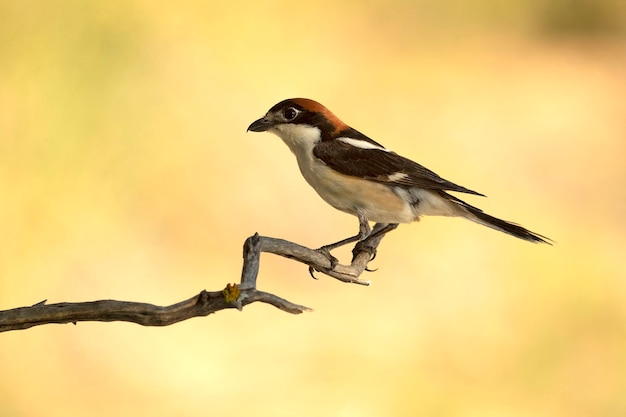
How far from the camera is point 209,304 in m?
2.80

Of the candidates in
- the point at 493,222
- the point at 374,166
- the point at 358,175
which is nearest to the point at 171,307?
the point at 358,175

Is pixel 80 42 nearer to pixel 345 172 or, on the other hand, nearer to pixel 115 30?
pixel 115 30

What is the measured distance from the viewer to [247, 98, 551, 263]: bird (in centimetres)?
411

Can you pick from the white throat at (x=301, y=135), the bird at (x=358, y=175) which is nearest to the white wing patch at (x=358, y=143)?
the bird at (x=358, y=175)

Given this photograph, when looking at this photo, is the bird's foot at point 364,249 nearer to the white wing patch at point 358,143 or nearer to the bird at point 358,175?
the bird at point 358,175

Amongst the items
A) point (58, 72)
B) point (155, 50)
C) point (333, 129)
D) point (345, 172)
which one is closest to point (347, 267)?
point (345, 172)

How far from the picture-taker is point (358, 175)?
163 inches

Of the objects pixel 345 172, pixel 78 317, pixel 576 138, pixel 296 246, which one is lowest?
pixel 78 317

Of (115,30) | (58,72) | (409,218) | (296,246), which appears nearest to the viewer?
(296,246)

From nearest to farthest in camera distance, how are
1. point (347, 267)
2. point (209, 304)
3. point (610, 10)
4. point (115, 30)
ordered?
point (209, 304) < point (347, 267) < point (115, 30) < point (610, 10)

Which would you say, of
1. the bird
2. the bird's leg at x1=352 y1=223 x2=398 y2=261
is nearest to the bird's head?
the bird

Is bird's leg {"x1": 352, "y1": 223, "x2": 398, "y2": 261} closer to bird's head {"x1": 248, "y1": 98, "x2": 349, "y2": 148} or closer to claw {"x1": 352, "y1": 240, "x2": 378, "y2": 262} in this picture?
claw {"x1": 352, "y1": 240, "x2": 378, "y2": 262}

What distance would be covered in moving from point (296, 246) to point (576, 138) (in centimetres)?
726

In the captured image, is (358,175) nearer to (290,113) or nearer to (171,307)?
(290,113)
